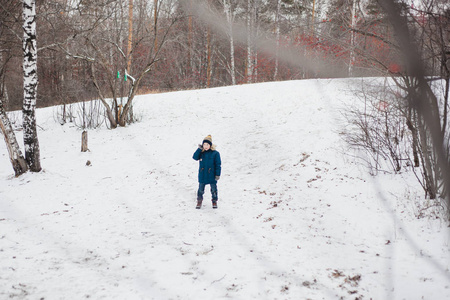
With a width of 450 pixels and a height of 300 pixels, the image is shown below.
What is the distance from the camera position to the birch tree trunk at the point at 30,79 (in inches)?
305

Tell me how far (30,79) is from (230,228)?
693cm

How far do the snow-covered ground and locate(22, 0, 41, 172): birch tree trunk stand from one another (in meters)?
0.70

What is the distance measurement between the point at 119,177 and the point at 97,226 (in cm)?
336

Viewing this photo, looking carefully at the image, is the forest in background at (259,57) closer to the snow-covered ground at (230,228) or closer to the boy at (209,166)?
the snow-covered ground at (230,228)

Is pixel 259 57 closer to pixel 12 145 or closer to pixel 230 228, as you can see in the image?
pixel 12 145

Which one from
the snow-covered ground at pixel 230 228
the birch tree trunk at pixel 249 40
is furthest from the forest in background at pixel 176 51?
the snow-covered ground at pixel 230 228

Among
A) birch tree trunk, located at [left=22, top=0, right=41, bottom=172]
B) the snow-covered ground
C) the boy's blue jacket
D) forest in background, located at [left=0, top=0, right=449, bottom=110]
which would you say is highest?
forest in background, located at [left=0, top=0, right=449, bottom=110]

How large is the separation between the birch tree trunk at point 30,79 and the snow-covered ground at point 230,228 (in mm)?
701

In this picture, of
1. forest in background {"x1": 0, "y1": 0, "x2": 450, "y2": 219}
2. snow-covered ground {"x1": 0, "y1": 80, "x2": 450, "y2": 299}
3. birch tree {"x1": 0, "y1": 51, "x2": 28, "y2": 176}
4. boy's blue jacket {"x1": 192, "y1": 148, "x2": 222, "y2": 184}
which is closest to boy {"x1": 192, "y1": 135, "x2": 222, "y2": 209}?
boy's blue jacket {"x1": 192, "y1": 148, "x2": 222, "y2": 184}

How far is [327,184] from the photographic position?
21.4 ft

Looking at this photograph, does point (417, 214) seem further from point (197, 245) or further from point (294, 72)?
point (294, 72)

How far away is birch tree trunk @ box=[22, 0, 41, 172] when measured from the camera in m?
7.74

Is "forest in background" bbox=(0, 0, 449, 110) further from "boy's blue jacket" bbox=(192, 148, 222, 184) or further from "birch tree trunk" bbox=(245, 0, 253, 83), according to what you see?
"boy's blue jacket" bbox=(192, 148, 222, 184)

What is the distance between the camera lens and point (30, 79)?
26.2ft
